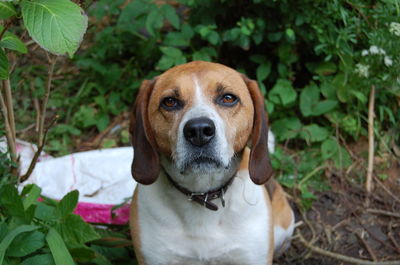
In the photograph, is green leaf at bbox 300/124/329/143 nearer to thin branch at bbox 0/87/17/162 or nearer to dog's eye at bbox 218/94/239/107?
dog's eye at bbox 218/94/239/107

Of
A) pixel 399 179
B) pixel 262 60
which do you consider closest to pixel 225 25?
pixel 262 60

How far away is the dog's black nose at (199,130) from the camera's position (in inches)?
95.3

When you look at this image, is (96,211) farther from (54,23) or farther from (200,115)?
(54,23)

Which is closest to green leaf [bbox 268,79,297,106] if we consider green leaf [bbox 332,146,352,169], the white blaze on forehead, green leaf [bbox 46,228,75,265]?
green leaf [bbox 332,146,352,169]

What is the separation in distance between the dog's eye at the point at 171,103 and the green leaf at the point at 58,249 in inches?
34.9

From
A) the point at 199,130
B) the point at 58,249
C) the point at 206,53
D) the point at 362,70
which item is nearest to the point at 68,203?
→ the point at 58,249

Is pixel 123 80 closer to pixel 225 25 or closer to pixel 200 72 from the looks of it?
pixel 225 25

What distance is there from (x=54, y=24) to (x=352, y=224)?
9.67 ft

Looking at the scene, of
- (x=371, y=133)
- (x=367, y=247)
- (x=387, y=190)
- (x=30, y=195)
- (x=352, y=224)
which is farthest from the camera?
(x=371, y=133)

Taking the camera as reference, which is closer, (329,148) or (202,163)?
(202,163)

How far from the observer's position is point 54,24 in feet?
5.90

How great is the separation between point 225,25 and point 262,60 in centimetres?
47

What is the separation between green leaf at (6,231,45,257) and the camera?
8.75 feet

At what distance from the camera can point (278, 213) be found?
11.2 ft
